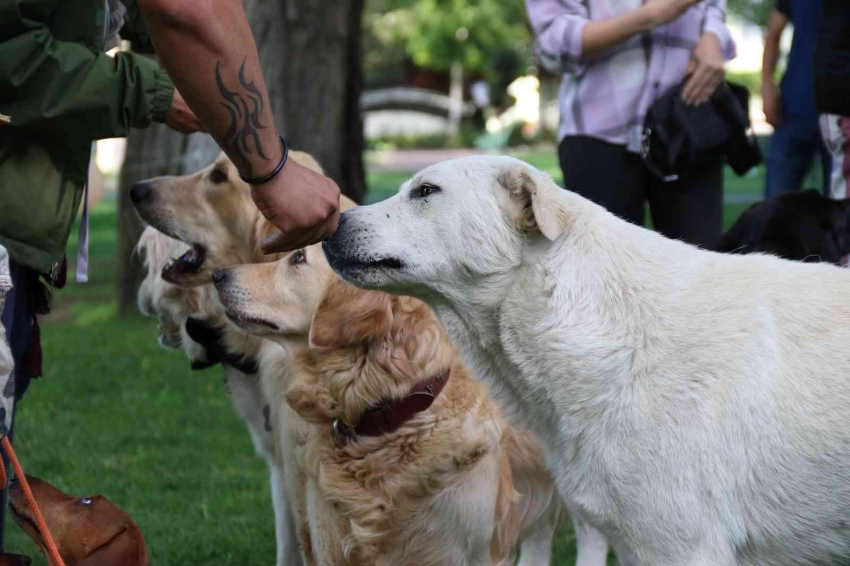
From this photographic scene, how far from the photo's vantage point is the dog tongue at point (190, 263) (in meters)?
4.57

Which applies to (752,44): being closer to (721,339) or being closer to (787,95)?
(787,95)

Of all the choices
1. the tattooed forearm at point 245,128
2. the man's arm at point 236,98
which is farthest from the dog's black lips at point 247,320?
the tattooed forearm at point 245,128

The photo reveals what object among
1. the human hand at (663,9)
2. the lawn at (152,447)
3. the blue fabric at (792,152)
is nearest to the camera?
the human hand at (663,9)

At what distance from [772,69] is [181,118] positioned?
4008 millimetres

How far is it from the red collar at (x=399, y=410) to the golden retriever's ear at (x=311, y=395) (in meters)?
0.12

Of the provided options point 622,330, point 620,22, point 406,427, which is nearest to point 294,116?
point 620,22

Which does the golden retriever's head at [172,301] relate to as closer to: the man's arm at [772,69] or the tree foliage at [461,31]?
the man's arm at [772,69]

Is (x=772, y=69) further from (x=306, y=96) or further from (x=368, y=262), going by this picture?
(x=306, y=96)

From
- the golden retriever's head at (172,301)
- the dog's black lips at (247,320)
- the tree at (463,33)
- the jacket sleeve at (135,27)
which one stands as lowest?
the tree at (463,33)

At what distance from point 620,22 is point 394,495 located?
2.05 meters

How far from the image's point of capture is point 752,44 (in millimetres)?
53000

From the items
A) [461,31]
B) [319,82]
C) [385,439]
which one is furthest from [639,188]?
[461,31]

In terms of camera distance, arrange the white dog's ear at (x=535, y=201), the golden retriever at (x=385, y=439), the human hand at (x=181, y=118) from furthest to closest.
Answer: the golden retriever at (x=385, y=439) < the human hand at (x=181, y=118) < the white dog's ear at (x=535, y=201)

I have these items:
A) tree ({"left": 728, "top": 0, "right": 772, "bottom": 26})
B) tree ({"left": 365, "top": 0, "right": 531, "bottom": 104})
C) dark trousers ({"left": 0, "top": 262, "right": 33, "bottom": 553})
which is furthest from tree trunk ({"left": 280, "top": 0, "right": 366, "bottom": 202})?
tree ({"left": 365, "top": 0, "right": 531, "bottom": 104})
